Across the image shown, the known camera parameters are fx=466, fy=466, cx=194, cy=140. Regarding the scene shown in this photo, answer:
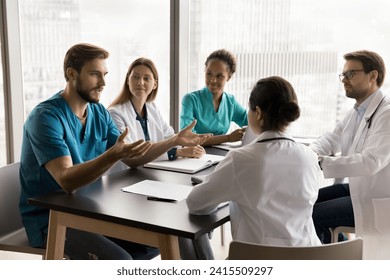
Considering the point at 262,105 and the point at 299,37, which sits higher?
the point at 299,37

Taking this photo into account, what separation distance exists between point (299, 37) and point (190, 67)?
2.95 ft

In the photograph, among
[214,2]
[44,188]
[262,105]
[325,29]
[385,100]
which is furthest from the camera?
[214,2]

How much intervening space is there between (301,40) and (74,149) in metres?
1.97

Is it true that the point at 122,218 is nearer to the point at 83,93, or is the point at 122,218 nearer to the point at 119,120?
the point at 83,93

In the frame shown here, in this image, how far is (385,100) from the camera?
2258mm

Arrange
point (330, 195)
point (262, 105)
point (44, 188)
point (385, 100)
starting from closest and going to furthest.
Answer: point (262, 105)
point (44, 188)
point (385, 100)
point (330, 195)

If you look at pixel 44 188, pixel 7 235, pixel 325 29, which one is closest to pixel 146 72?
pixel 44 188

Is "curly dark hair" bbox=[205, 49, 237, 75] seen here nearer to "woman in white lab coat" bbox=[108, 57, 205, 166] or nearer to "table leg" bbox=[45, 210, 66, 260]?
"woman in white lab coat" bbox=[108, 57, 205, 166]

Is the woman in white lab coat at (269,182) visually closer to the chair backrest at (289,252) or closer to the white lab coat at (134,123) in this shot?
the chair backrest at (289,252)

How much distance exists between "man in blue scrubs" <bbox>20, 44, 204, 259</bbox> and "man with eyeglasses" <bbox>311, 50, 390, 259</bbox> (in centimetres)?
89

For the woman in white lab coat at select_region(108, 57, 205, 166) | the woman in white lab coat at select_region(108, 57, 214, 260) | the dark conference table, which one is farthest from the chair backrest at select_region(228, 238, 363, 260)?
the woman in white lab coat at select_region(108, 57, 205, 166)

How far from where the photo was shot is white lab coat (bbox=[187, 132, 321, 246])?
4.86 feet

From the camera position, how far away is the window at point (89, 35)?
10.7 feet
